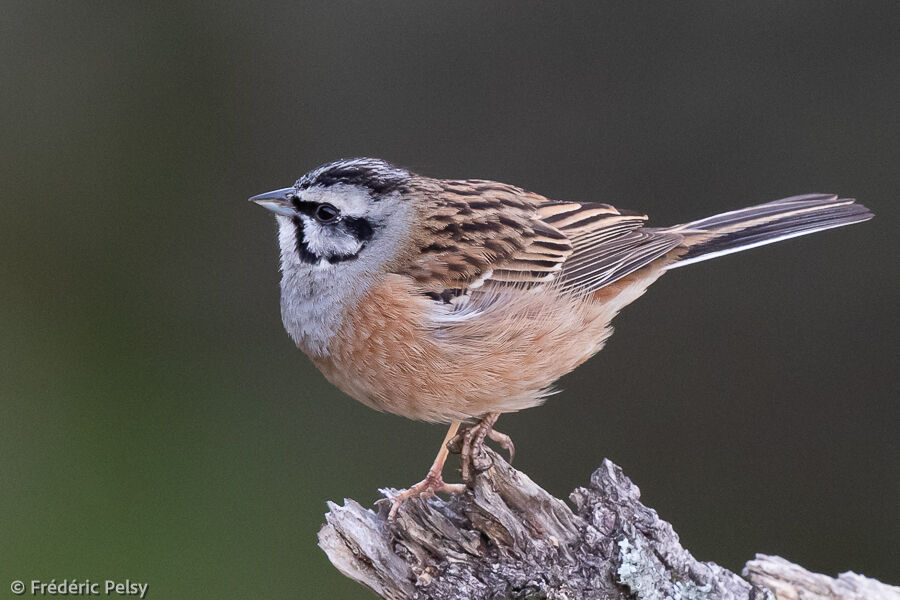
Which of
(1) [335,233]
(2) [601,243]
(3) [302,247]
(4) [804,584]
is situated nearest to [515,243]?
(2) [601,243]

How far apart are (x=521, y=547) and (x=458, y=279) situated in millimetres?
1316

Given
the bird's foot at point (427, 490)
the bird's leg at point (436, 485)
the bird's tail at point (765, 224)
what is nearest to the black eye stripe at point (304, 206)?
the bird's leg at point (436, 485)

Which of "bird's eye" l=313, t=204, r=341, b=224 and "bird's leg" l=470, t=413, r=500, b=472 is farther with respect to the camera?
"bird's eye" l=313, t=204, r=341, b=224

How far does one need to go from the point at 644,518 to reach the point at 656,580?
26cm

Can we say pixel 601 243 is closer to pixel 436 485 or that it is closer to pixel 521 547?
pixel 436 485

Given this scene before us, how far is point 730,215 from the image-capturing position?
17.6ft

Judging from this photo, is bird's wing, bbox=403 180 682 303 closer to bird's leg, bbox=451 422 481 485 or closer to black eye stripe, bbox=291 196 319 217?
black eye stripe, bbox=291 196 319 217

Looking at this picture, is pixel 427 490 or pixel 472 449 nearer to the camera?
pixel 472 449

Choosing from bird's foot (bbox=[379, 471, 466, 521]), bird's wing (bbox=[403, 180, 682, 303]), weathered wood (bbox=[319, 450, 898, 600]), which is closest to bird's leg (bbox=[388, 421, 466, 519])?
bird's foot (bbox=[379, 471, 466, 521])

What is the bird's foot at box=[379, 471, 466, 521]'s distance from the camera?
15.0 feet

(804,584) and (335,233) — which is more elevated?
(335,233)

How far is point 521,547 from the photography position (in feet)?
14.1

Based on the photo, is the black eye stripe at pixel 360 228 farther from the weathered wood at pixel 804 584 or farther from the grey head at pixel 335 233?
the weathered wood at pixel 804 584

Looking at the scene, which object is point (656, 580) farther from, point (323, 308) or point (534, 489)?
point (323, 308)
